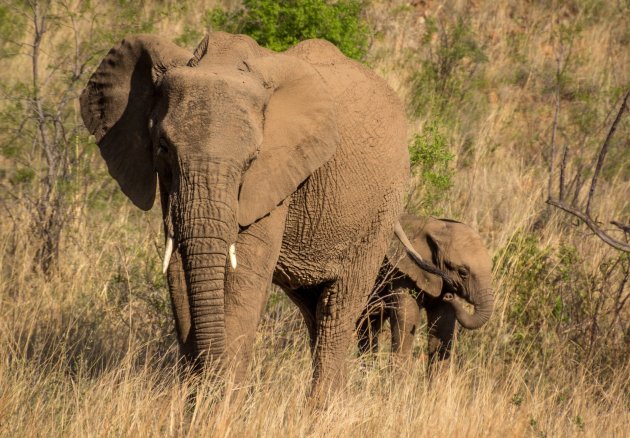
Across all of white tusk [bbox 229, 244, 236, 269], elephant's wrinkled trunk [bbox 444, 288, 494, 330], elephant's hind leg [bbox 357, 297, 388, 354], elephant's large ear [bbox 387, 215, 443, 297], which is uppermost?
white tusk [bbox 229, 244, 236, 269]

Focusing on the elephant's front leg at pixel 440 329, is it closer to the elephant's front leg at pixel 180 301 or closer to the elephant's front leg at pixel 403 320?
the elephant's front leg at pixel 403 320

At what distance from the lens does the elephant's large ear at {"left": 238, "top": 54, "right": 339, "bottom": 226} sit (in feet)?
18.7

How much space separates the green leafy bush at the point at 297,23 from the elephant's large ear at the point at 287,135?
438 cm

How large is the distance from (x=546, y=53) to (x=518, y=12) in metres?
0.83

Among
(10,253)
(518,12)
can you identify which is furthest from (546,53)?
(10,253)

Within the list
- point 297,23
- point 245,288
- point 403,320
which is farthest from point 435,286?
point 245,288

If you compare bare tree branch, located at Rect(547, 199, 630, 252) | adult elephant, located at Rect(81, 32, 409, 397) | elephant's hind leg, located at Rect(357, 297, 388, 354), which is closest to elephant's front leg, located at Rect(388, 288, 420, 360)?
elephant's hind leg, located at Rect(357, 297, 388, 354)

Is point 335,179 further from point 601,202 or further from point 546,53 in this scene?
point 546,53

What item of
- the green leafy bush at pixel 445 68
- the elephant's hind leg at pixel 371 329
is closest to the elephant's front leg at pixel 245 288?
the elephant's hind leg at pixel 371 329

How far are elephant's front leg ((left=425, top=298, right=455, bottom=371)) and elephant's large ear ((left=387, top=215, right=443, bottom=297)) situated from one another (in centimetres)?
17

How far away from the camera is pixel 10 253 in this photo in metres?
9.05

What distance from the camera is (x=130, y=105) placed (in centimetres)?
608

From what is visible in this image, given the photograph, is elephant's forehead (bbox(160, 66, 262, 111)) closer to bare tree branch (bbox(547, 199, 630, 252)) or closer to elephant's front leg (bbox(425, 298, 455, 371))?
bare tree branch (bbox(547, 199, 630, 252))

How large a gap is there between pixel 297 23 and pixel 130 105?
15.1 feet
